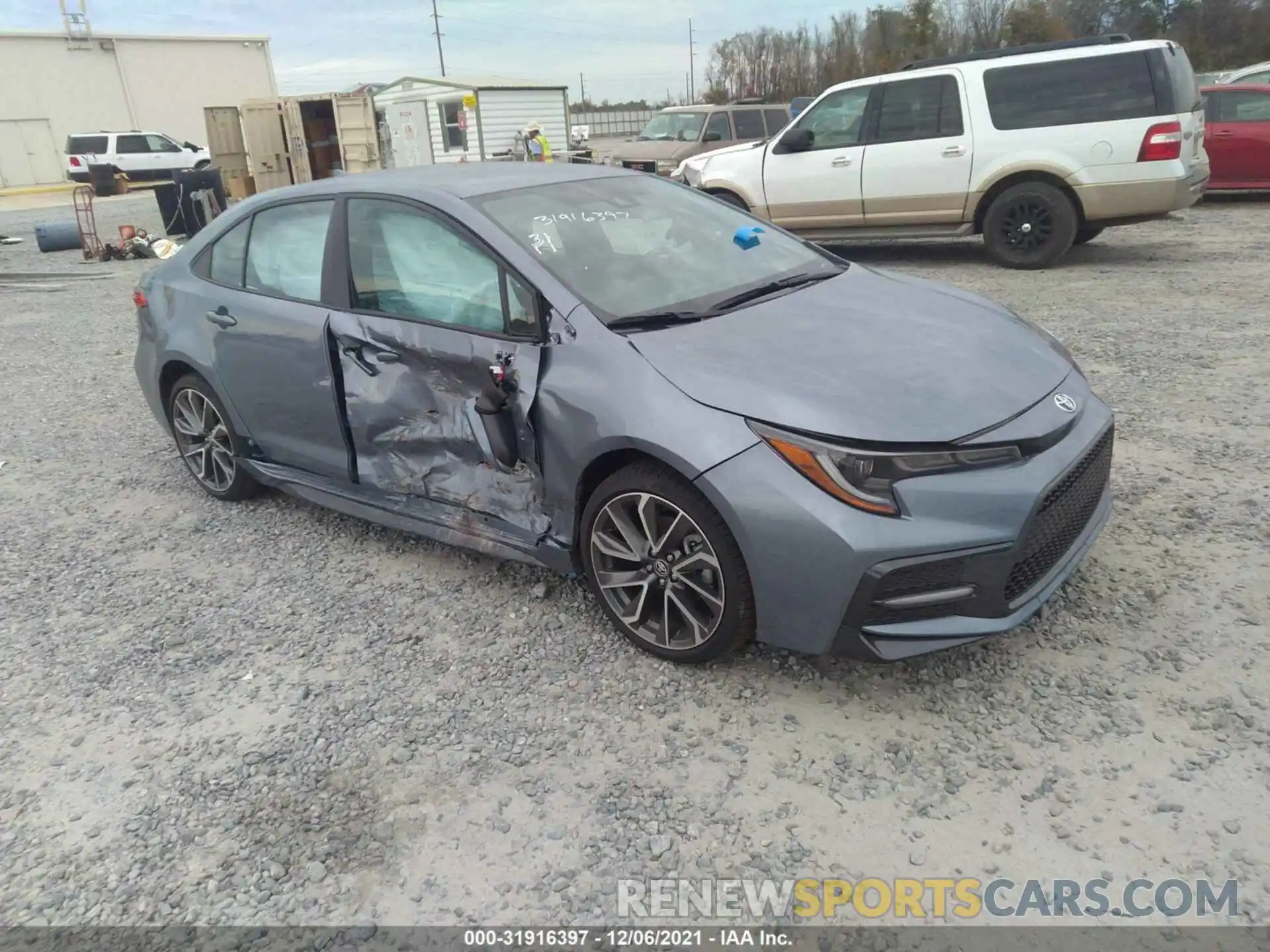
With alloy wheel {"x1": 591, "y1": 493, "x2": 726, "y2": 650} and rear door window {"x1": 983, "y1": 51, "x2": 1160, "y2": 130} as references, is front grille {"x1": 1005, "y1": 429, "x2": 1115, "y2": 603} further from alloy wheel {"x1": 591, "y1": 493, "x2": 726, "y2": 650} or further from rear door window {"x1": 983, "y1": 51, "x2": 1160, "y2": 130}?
rear door window {"x1": 983, "y1": 51, "x2": 1160, "y2": 130}

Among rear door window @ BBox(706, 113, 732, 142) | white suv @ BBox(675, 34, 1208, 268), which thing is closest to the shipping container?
rear door window @ BBox(706, 113, 732, 142)

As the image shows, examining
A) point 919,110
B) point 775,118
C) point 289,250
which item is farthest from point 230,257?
point 775,118

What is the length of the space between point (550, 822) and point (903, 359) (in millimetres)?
1783

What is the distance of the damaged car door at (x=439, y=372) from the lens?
3268 mm

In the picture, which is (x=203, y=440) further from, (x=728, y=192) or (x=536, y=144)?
(x=536, y=144)

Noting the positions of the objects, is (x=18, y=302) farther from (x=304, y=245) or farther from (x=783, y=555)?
(x=783, y=555)

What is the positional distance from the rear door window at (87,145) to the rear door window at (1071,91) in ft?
98.3

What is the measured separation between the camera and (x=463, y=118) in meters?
22.8

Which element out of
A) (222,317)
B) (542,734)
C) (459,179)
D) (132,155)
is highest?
(132,155)

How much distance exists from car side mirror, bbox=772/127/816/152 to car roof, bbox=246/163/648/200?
5887mm

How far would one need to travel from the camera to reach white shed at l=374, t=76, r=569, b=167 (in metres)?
22.8

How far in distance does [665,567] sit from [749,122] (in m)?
15.7

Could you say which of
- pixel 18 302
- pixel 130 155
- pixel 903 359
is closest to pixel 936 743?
pixel 903 359

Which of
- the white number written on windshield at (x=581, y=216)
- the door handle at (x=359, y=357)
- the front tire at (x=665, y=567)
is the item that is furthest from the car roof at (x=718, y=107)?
the front tire at (x=665, y=567)
